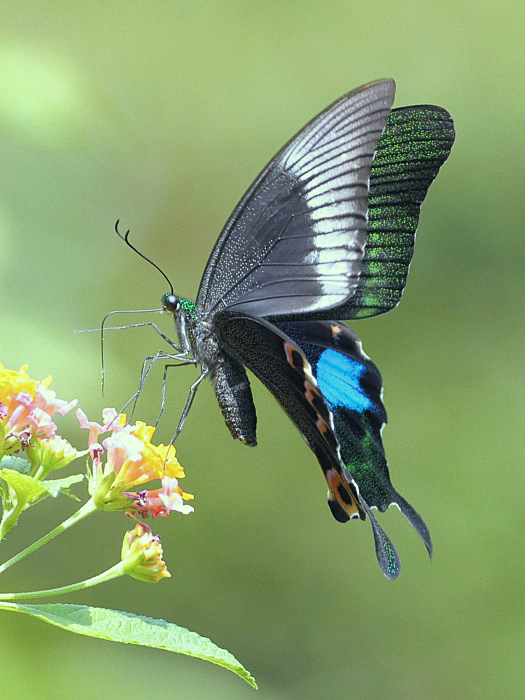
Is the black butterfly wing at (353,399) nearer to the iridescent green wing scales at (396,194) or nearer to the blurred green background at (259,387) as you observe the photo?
the iridescent green wing scales at (396,194)

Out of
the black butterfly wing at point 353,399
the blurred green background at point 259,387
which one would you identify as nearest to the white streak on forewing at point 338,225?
the black butterfly wing at point 353,399

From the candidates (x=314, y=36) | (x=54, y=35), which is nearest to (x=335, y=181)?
(x=54, y=35)

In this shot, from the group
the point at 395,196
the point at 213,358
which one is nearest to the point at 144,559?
the point at 213,358

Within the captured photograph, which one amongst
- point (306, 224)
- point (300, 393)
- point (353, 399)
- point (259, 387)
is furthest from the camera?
point (259, 387)

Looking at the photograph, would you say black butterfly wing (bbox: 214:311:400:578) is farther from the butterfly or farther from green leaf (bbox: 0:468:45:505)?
green leaf (bbox: 0:468:45:505)

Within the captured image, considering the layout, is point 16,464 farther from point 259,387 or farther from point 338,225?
point 259,387

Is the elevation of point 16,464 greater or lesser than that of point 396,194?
lesser

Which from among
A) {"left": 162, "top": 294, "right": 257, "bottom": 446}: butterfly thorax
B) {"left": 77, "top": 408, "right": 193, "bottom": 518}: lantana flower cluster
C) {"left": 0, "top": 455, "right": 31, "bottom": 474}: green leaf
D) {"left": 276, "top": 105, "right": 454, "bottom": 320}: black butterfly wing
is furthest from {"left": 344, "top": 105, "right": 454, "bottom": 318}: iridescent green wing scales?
{"left": 0, "top": 455, "right": 31, "bottom": 474}: green leaf
